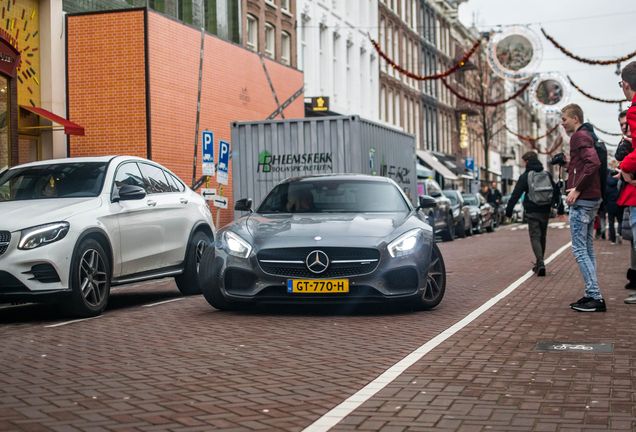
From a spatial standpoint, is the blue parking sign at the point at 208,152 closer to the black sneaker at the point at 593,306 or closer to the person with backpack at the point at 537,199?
the person with backpack at the point at 537,199

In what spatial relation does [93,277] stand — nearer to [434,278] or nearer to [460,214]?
[434,278]

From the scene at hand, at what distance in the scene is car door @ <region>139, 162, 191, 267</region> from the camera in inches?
402

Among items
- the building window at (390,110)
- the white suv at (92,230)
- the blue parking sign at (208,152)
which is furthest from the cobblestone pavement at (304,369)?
the building window at (390,110)

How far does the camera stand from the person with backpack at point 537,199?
13438 mm

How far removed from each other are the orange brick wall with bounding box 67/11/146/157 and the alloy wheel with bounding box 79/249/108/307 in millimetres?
14780

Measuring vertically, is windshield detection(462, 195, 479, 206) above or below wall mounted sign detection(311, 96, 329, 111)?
below

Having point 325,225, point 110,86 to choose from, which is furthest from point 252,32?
point 325,225

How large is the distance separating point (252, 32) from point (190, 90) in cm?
699

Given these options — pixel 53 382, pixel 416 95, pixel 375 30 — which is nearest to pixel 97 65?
pixel 53 382

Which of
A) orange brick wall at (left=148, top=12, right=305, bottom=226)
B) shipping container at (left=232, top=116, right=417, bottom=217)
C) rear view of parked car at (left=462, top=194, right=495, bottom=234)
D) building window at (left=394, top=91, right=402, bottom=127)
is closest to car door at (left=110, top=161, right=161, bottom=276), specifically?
shipping container at (left=232, top=116, right=417, bottom=217)

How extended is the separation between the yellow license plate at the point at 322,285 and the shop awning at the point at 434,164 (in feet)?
151

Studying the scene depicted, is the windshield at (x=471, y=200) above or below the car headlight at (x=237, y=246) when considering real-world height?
above

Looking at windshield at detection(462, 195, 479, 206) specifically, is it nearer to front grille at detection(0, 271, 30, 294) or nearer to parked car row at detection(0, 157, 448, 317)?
parked car row at detection(0, 157, 448, 317)

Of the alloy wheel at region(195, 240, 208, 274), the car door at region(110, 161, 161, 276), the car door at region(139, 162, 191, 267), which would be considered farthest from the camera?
the alloy wheel at region(195, 240, 208, 274)
